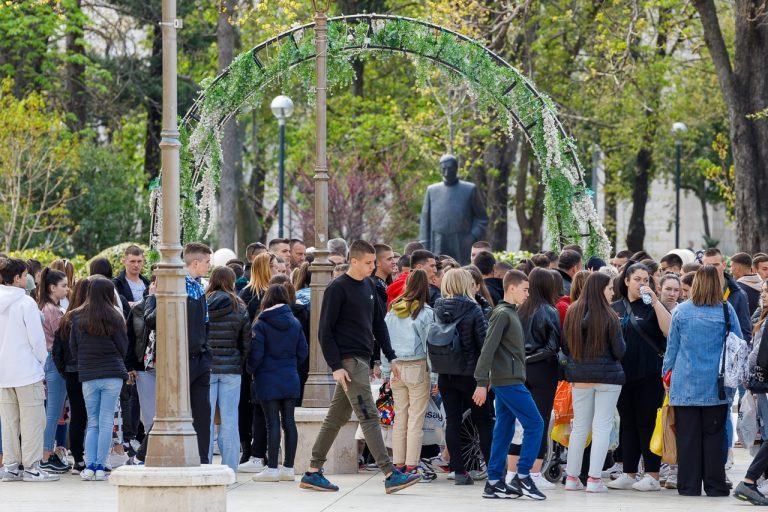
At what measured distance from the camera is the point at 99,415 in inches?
496

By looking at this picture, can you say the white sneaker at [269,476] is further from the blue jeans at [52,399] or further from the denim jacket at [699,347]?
the denim jacket at [699,347]

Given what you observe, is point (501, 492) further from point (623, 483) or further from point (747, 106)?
point (747, 106)

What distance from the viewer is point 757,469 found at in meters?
11.3

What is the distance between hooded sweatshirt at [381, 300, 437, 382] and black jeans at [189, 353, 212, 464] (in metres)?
1.63

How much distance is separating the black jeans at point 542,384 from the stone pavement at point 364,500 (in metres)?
0.69

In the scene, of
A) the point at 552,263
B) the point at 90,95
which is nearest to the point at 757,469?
the point at 552,263

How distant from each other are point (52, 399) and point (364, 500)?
3643 millimetres

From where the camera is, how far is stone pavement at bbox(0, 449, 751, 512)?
11.0 metres

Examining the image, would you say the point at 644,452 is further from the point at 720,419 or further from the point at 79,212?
the point at 79,212

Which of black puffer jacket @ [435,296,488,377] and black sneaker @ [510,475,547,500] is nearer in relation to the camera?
black sneaker @ [510,475,547,500]

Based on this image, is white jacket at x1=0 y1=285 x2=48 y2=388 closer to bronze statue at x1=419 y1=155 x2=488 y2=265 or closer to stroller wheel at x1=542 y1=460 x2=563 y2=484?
stroller wheel at x1=542 y1=460 x2=563 y2=484

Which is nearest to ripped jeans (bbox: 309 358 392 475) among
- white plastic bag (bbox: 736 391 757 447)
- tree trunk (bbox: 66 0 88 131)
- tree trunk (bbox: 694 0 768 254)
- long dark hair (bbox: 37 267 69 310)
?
white plastic bag (bbox: 736 391 757 447)

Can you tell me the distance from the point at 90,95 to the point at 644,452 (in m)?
29.3

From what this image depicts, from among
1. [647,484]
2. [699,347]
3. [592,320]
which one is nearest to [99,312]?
[592,320]
